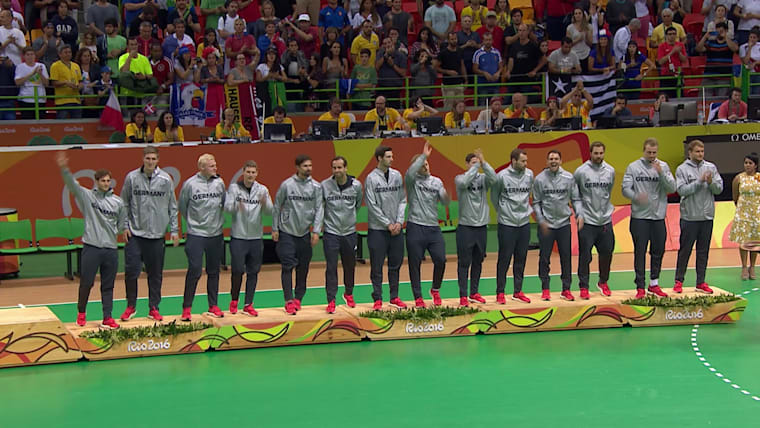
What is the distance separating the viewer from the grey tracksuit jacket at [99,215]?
1238 centimetres

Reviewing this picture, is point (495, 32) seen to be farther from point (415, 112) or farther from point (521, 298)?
point (521, 298)

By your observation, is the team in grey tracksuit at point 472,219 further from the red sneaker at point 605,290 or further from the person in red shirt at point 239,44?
the person in red shirt at point 239,44

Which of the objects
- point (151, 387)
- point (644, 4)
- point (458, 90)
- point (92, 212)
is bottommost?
point (151, 387)

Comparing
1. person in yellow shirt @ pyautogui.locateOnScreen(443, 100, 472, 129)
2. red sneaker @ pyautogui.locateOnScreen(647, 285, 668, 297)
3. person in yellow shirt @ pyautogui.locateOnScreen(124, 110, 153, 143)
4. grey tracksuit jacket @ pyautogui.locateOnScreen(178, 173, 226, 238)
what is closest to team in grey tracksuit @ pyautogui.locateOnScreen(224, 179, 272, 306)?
grey tracksuit jacket @ pyautogui.locateOnScreen(178, 173, 226, 238)

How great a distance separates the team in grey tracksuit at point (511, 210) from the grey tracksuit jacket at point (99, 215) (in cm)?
513

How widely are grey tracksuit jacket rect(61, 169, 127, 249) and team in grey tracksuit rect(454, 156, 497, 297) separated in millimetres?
4603

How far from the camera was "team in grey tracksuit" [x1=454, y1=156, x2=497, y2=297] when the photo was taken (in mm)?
13570

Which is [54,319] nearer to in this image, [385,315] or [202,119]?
[385,315]

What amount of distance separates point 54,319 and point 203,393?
98.8 inches

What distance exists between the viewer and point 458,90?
21781 mm

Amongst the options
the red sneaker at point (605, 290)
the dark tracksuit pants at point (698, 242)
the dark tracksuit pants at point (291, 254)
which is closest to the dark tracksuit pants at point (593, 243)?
the red sneaker at point (605, 290)

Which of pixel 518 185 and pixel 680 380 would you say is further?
pixel 518 185

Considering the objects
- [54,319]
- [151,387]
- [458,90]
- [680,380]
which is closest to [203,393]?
[151,387]

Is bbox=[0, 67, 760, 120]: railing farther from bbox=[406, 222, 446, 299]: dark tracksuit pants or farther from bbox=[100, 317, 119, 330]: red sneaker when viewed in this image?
bbox=[100, 317, 119, 330]: red sneaker
